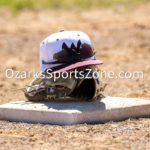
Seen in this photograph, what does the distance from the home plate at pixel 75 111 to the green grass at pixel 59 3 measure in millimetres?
10683

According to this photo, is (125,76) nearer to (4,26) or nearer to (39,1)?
(4,26)

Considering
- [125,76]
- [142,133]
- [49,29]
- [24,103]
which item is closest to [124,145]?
[142,133]

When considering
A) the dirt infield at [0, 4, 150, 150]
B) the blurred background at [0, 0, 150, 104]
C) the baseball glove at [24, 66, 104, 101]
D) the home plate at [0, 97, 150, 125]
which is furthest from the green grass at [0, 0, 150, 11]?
the home plate at [0, 97, 150, 125]

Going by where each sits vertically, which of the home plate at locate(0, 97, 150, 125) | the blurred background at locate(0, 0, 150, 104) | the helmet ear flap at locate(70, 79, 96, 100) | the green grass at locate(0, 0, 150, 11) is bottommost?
the home plate at locate(0, 97, 150, 125)

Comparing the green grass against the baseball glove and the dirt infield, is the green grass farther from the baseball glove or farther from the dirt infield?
the baseball glove

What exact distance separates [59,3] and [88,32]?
4.51 metres

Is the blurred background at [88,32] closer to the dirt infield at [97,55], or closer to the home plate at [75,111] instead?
the dirt infield at [97,55]

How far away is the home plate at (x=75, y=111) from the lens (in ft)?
15.3

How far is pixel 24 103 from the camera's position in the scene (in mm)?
5184

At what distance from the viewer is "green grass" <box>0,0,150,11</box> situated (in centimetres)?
1572

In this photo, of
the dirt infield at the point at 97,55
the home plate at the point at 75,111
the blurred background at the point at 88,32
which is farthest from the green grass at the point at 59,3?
the home plate at the point at 75,111

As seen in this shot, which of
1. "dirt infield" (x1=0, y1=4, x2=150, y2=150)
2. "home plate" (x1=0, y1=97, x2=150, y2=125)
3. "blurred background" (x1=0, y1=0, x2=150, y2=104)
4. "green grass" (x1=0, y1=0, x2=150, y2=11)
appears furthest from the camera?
"green grass" (x1=0, y1=0, x2=150, y2=11)

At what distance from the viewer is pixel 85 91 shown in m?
5.20

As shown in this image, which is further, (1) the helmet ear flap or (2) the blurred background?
(2) the blurred background
